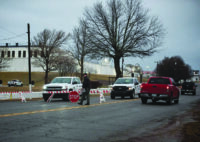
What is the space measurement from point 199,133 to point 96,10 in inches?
1567

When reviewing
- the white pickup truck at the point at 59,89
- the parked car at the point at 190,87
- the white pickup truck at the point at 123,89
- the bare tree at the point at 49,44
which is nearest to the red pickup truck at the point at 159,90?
the white pickup truck at the point at 123,89

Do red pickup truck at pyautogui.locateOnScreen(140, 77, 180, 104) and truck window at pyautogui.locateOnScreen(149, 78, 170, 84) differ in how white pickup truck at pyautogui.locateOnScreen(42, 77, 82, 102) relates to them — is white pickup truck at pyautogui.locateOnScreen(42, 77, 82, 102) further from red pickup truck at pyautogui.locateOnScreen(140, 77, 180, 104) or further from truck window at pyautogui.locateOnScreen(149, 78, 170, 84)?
truck window at pyautogui.locateOnScreen(149, 78, 170, 84)

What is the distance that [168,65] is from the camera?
112 metres

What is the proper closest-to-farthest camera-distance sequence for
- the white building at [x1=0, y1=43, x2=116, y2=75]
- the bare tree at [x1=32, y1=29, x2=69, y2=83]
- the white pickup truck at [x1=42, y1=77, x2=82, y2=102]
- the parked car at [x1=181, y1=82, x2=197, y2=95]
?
the white pickup truck at [x1=42, y1=77, x2=82, y2=102] < the parked car at [x1=181, y1=82, x2=197, y2=95] < the bare tree at [x1=32, y1=29, x2=69, y2=83] < the white building at [x1=0, y1=43, x2=116, y2=75]

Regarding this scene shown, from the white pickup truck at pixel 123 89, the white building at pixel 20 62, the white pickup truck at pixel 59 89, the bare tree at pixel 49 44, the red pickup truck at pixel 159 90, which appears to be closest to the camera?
the red pickup truck at pixel 159 90

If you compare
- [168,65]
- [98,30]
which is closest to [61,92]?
[98,30]

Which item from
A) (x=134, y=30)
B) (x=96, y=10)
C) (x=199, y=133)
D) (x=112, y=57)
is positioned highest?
(x=96, y=10)

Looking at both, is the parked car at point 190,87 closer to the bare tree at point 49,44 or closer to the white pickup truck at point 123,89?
the white pickup truck at point 123,89

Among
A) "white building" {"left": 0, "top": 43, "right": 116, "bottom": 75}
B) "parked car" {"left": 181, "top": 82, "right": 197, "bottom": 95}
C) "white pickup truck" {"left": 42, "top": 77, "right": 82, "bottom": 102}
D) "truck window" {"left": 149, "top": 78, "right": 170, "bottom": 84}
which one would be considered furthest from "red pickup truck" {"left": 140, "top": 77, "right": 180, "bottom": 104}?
→ "white building" {"left": 0, "top": 43, "right": 116, "bottom": 75}

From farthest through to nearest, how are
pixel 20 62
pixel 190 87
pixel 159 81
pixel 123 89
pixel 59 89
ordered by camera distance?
pixel 20 62 → pixel 190 87 → pixel 123 89 → pixel 59 89 → pixel 159 81

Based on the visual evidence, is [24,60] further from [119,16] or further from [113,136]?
[113,136]

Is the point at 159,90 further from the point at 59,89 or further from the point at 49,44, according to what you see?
the point at 49,44

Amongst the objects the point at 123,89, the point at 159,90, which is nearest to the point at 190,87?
the point at 123,89

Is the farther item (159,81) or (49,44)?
(49,44)
